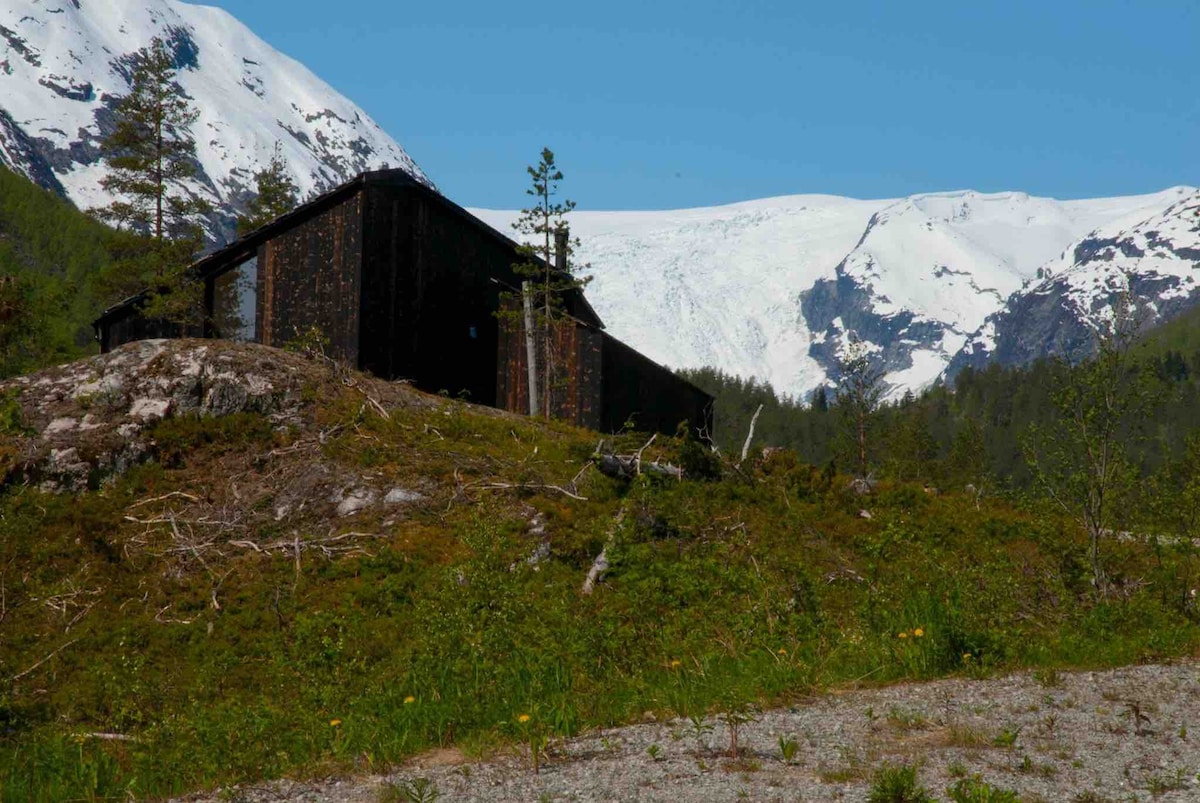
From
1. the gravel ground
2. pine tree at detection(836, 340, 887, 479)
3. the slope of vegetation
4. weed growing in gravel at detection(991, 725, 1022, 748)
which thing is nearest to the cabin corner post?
pine tree at detection(836, 340, 887, 479)

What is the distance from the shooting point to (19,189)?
186500mm

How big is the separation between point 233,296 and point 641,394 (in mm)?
11395

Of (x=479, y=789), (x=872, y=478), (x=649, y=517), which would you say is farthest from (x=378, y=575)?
(x=872, y=478)

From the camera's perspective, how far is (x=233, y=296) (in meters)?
32.8

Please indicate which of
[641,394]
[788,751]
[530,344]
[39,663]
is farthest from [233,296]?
[788,751]

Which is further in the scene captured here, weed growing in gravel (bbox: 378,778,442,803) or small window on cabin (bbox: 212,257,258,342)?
small window on cabin (bbox: 212,257,258,342)

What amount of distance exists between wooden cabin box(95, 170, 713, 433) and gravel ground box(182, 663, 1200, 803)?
1794 centimetres

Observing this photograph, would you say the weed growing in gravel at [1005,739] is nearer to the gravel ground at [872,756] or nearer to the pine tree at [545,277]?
the gravel ground at [872,756]

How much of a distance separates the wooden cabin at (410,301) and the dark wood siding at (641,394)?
2.4 inches

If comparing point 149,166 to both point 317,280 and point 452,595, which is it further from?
point 452,595

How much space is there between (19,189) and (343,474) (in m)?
190

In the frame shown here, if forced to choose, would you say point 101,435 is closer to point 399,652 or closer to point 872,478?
point 399,652

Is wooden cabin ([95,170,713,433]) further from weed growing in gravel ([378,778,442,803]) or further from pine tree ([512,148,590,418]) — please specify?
weed growing in gravel ([378,778,442,803])

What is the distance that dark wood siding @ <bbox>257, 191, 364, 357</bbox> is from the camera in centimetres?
2775
